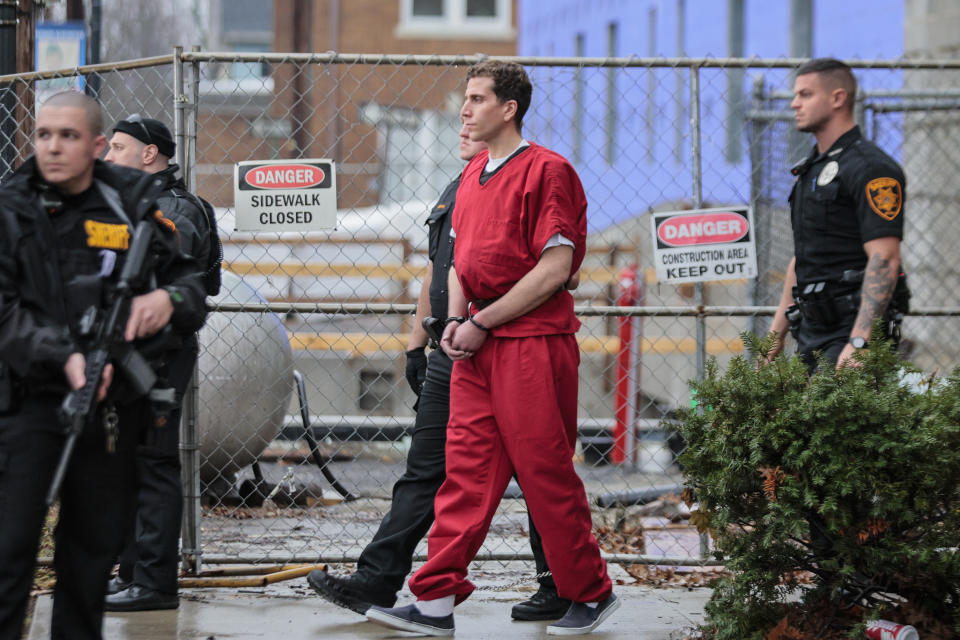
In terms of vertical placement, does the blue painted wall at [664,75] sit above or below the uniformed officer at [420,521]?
above

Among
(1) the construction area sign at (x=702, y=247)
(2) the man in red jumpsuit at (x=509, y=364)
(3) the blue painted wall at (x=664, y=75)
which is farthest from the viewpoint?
(3) the blue painted wall at (x=664, y=75)

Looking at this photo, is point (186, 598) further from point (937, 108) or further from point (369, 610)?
point (937, 108)

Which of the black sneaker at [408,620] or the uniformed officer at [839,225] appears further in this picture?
the uniformed officer at [839,225]

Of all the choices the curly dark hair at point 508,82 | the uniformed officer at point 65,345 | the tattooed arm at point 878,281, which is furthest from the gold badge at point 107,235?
the tattooed arm at point 878,281

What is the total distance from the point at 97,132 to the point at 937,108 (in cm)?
611

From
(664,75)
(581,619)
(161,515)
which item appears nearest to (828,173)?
(581,619)

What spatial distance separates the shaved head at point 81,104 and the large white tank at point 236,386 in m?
3.68

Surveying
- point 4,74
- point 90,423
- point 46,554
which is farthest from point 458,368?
point 4,74

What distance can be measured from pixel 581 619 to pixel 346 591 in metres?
0.95

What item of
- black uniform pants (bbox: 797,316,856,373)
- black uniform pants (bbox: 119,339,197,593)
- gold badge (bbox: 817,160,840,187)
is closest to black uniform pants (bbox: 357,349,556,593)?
black uniform pants (bbox: 119,339,197,593)

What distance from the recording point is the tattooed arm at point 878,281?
194 inches

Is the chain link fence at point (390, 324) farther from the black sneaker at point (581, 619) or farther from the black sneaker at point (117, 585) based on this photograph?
the black sneaker at point (581, 619)

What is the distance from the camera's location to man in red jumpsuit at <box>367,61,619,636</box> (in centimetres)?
462

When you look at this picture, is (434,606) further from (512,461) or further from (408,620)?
(512,461)
